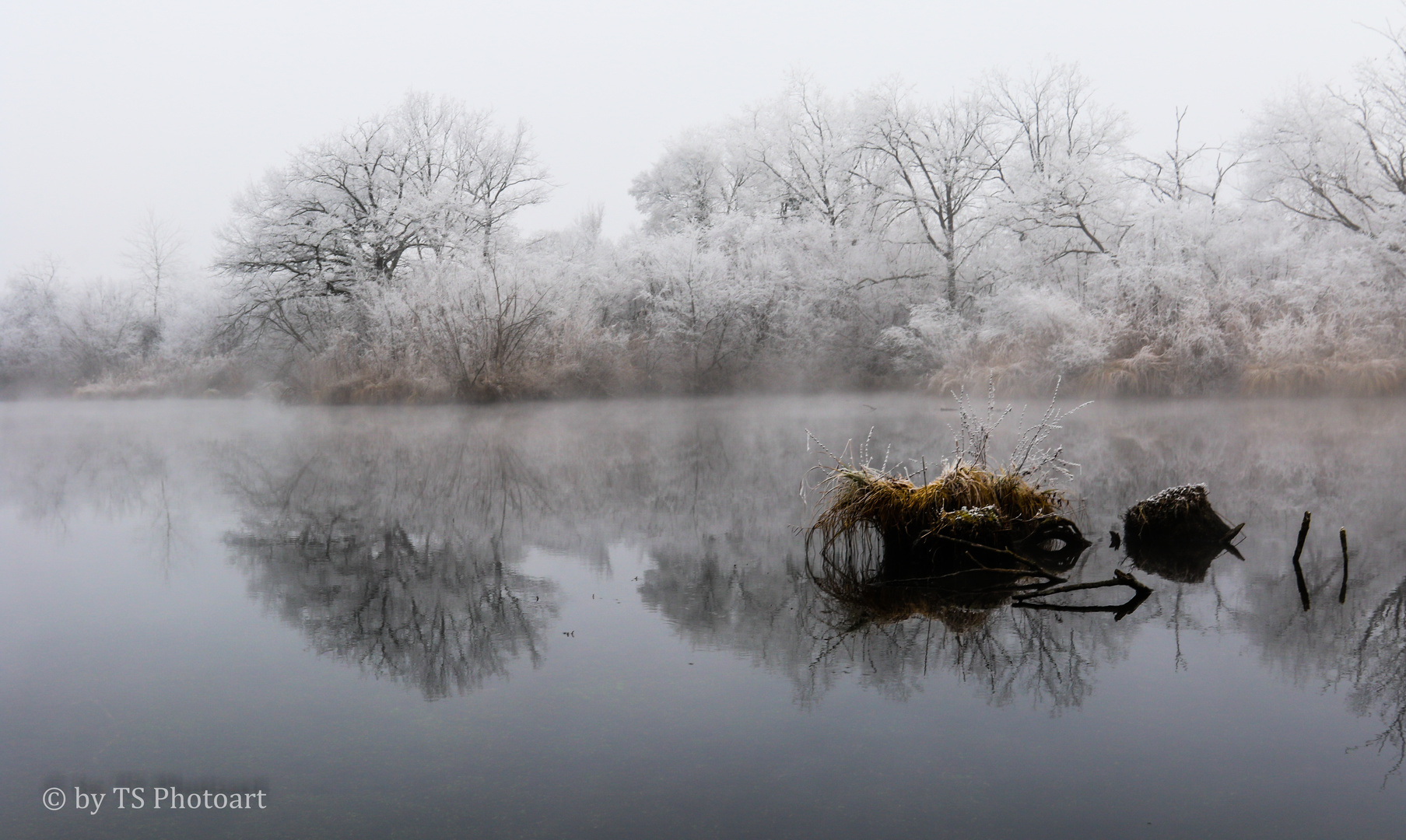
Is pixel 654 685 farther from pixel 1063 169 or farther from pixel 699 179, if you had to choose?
pixel 699 179

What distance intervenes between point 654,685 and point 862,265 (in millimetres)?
26857

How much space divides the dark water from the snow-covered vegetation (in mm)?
15528

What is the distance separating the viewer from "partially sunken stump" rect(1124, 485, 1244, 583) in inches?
277

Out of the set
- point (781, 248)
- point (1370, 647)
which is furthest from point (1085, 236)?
point (1370, 647)

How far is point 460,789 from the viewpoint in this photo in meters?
3.40

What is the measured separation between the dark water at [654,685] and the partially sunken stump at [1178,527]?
0.40 metres

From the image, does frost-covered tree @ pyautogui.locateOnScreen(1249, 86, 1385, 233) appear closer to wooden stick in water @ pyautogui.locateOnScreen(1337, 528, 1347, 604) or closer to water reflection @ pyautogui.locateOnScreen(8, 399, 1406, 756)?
water reflection @ pyautogui.locateOnScreen(8, 399, 1406, 756)

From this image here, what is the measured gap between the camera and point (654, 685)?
4422mm

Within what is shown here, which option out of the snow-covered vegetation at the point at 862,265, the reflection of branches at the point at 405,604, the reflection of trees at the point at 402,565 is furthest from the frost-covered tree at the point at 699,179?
the reflection of branches at the point at 405,604

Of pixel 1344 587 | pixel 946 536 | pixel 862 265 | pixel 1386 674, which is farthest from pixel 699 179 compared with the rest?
pixel 1386 674

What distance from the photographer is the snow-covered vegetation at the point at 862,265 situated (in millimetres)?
23109

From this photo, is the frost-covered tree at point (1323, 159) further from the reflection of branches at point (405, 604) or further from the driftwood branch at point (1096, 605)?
the reflection of branches at point (405, 604)

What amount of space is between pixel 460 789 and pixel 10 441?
20.7 m

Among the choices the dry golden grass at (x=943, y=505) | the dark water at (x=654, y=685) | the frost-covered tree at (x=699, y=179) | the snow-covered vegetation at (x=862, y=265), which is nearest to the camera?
the dark water at (x=654, y=685)
